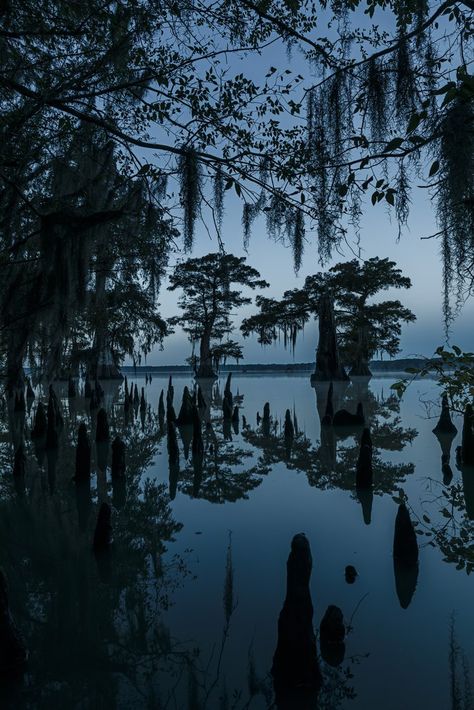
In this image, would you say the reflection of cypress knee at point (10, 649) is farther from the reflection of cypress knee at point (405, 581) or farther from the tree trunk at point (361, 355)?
the tree trunk at point (361, 355)

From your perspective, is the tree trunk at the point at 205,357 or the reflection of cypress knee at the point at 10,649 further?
the tree trunk at the point at 205,357

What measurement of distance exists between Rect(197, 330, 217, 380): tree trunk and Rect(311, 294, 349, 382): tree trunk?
44.3ft

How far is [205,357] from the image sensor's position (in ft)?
173

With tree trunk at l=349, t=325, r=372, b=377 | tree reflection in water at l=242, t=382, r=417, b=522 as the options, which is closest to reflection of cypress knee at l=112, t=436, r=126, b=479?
tree reflection in water at l=242, t=382, r=417, b=522

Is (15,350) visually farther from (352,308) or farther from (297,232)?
(352,308)

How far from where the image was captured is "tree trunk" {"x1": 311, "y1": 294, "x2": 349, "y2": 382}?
133 ft

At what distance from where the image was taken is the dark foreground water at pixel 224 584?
375cm

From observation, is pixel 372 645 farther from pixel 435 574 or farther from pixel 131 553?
pixel 131 553

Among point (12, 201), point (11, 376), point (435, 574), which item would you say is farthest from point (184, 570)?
point (12, 201)

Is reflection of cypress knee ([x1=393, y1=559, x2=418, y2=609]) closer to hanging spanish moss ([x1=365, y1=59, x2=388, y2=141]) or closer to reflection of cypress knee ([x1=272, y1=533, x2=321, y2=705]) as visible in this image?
reflection of cypress knee ([x1=272, y1=533, x2=321, y2=705])

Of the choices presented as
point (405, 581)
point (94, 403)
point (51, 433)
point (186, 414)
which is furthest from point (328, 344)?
point (405, 581)

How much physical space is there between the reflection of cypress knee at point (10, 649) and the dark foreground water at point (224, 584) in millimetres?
99

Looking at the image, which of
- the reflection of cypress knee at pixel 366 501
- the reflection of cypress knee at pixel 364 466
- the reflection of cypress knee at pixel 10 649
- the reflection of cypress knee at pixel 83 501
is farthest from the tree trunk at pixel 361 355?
the reflection of cypress knee at pixel 10 649

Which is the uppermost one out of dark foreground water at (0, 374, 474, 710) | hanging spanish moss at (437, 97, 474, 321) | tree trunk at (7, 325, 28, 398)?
hanging spanish moss at (437, 97, 474, 321)
